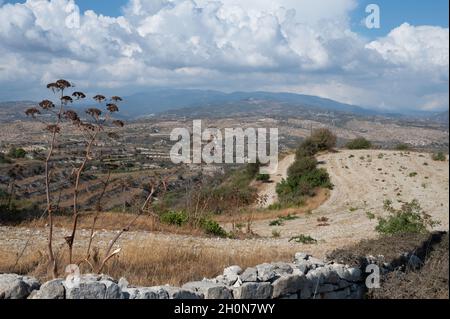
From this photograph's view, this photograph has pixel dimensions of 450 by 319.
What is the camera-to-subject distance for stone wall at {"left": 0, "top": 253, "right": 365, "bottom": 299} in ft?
17.2

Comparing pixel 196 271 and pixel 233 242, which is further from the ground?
pixel 196 271

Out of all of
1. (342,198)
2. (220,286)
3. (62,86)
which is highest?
(62,86)

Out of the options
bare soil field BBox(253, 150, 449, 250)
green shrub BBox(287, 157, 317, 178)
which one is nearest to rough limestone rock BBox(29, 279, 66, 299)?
bare soil field BBox(253, 150, 449, 250)

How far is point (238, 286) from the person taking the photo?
6191 mm

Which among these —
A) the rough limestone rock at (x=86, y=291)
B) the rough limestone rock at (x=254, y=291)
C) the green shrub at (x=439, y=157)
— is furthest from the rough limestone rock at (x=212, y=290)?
the green shrub at (x=439, y=157)

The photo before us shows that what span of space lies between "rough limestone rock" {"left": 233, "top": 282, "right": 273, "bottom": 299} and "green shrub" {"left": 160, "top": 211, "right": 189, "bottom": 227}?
360 inches

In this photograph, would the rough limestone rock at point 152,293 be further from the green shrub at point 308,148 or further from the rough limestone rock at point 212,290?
the green shrub at point 308,148

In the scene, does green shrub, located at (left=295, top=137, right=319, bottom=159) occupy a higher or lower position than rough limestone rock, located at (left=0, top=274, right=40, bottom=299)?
lower

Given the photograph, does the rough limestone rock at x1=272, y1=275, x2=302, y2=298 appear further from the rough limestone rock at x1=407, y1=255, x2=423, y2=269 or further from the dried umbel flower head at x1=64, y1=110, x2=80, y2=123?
the dried umbel flower head at x1=64, y1=110, x2=80, y2=123
